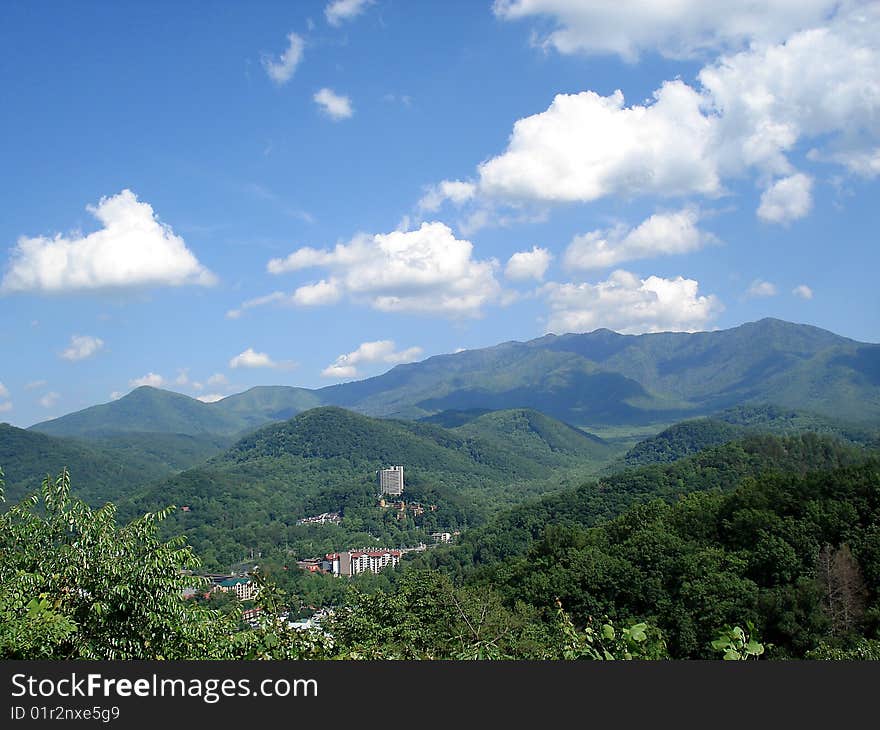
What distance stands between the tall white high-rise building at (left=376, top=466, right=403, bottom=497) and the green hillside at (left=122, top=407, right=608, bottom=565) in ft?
5.87

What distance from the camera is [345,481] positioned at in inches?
4678

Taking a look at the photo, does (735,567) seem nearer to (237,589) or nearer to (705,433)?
(237,589)

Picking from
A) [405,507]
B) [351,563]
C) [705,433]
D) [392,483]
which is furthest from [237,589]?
[705,433]

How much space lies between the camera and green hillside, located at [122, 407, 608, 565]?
8262 centimetres

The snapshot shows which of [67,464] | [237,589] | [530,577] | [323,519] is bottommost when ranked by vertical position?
[323,519]

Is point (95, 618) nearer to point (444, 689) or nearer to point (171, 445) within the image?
point (444, 689)

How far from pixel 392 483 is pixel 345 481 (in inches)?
705

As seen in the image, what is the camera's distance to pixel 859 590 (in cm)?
2084

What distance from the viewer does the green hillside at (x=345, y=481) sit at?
82625 mm

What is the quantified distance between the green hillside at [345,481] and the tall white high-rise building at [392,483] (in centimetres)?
179

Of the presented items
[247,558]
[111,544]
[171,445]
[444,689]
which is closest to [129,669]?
[444,689]

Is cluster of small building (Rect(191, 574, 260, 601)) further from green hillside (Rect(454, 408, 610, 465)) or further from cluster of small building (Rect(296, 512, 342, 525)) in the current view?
green hillside (Rect(454, 408, 610, 465))

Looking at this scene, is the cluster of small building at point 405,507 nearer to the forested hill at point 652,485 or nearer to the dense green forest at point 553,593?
the forested hill at point 652,485

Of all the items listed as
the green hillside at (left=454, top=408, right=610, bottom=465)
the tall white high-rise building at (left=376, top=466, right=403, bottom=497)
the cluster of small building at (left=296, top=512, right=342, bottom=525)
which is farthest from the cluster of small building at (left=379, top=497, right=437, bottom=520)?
the green hillside at (left=454, top=408, right=610, bottom=465)
